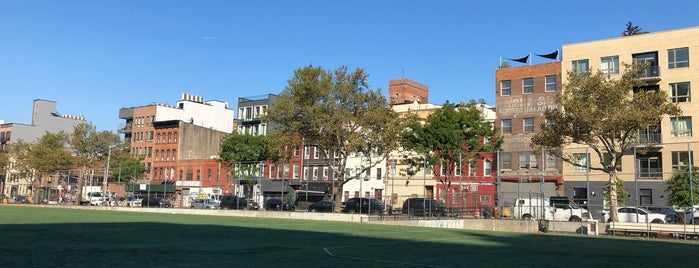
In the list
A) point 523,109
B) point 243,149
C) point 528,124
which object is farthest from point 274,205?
point 523,109

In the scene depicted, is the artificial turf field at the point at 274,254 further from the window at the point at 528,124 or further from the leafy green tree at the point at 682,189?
the window at the point at 528,124

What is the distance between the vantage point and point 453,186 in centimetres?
6512

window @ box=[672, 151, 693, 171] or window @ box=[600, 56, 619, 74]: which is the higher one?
window @ box=[600, 56, 619, 74]

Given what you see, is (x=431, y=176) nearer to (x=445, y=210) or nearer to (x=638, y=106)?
(x=445, y=210)

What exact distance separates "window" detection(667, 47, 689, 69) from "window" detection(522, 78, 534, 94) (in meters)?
13.7

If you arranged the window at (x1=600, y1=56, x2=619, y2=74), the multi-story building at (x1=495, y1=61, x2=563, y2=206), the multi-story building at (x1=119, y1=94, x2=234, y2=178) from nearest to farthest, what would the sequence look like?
the window at (x1=600, y1=56, x2=619, y2=74) → the multi-story building at (x1=495, y1=61, x2=563, y2=206) → the multi-story building at (x1=119, y1=94, x2=234, y2=178)

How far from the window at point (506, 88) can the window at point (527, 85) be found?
1629mm

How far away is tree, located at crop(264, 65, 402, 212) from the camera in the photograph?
157ft

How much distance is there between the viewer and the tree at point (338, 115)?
4791 cm

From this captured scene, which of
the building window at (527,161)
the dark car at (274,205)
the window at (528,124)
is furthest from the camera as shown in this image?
the window at (528,124)

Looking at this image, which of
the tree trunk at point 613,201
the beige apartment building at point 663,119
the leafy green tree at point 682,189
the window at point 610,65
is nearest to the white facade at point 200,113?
the window at point 610,65

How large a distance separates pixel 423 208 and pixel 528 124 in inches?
1064

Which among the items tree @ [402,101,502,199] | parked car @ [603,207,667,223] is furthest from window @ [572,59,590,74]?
parked car @ [603,207,667,223]

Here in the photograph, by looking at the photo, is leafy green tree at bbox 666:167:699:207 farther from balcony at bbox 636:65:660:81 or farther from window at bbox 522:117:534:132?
window at bbox 522:117:534:132
